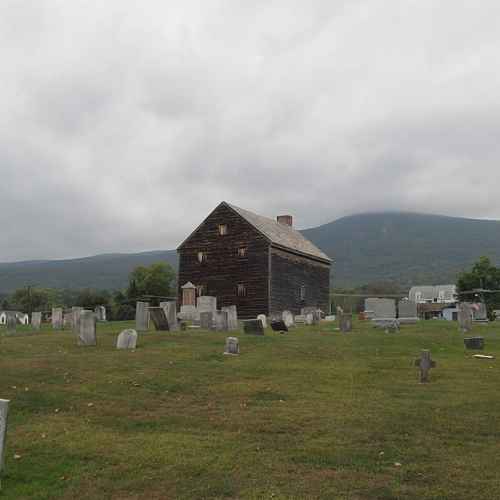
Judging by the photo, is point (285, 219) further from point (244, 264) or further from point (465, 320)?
point (465, 320)

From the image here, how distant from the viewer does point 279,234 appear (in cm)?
4659

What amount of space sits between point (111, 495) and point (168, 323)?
17040 millimetres

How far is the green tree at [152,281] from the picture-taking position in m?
70.8

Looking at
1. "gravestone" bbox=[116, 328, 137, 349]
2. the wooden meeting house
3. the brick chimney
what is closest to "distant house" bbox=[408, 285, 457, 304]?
the brick chimney

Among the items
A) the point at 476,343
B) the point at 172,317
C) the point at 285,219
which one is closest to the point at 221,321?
the point at 172,317

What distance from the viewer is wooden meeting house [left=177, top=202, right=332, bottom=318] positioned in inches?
1661

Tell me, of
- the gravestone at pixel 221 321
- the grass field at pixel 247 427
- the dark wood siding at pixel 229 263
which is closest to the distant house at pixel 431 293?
the dark wood siding at pixel 229 263

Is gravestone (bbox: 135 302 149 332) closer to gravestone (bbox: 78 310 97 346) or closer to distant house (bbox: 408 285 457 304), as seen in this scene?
gravestone (bbox: 78 310 97 346)

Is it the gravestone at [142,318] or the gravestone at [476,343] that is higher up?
the gravestone at [142,318]

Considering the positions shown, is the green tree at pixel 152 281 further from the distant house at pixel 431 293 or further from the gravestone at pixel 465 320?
the distant house at pixel 431 293

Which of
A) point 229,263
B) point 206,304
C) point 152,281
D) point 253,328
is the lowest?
point 253,328

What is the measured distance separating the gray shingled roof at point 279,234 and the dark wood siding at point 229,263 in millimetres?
722

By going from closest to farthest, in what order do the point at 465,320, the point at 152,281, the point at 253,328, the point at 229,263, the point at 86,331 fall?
1. the point at 86,331
2. the point at 253,328
3. the point at 465,320
4. the point at 229,263
5. the point at 152,281

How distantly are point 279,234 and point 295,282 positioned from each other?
161 inches
